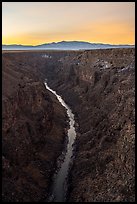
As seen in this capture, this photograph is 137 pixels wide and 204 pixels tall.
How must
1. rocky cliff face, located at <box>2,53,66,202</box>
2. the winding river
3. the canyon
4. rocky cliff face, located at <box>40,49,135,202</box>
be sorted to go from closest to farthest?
rocky cliff face, located at <box>40,49,135,202</box> → the canyon → rocky cliff face, located at <box>2,53,66,202</box> → the winding river

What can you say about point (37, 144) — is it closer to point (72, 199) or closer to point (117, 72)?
point (72, 199)

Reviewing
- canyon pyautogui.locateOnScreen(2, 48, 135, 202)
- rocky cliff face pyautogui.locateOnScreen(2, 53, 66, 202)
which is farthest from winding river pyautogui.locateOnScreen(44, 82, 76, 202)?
rocky cliff face pyautogui.locateOnScreen(2, 53, 66, 202)

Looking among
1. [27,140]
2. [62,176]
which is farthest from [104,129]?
[27,140]

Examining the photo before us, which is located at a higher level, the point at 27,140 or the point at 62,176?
the point at 27,140

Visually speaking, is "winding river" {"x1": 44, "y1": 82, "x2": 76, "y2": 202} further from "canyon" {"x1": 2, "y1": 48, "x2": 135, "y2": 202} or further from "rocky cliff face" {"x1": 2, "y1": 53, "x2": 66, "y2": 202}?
"rocky cliff face" {"x1": 2, "y1": 53, "x2": 66, "y2": 202}

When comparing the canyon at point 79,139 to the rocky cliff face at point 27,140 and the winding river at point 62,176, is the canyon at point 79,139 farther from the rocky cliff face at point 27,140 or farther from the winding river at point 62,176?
the winding river at point 62,176

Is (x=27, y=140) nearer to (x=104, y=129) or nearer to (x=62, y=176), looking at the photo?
(x=62, y=176)

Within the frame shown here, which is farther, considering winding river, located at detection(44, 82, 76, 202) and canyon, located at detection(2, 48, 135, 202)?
winding river, located at detection(44, 82, 76, 202)

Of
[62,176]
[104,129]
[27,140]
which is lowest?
[62,176]
